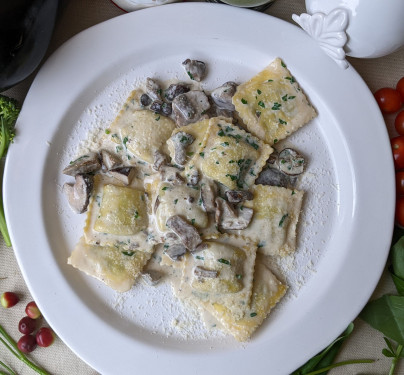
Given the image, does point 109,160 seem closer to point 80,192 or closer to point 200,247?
point 80,192

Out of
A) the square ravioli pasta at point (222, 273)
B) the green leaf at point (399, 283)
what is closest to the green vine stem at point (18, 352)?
the square ravioli pasta at point (222, 273)

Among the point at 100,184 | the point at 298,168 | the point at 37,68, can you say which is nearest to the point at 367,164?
the point at 298,168

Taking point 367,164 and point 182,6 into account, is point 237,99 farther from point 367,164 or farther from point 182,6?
point 367,164

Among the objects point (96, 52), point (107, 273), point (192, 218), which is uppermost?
point (96, 52)


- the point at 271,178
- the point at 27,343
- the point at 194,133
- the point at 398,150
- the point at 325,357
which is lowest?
the point at 27,343

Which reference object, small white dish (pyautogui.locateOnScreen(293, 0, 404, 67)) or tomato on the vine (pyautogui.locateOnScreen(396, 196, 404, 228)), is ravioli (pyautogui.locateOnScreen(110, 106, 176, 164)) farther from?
tomato on the vine (pyautogui.locateOnScreen(396, 196, 404, 228))

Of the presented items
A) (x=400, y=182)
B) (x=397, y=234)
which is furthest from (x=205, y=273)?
(x=400, y=182)

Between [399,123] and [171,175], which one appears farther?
[399,123]
